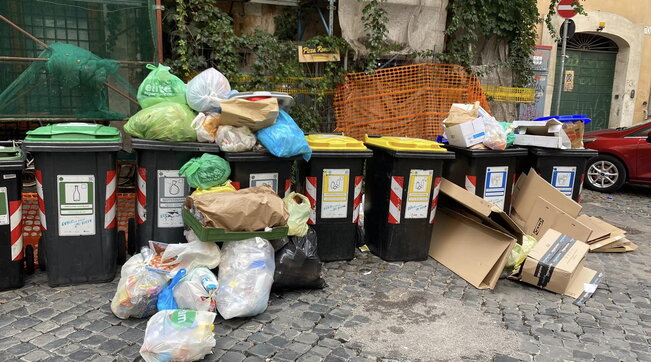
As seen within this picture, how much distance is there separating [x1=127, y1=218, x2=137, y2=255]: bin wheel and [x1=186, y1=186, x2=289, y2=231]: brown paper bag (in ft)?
3.57

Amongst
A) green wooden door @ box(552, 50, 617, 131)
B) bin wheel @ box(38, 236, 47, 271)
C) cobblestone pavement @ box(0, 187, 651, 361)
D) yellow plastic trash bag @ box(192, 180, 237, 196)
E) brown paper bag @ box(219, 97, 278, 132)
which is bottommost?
cobblestone pavement @ box(0, 187, 651, 361)

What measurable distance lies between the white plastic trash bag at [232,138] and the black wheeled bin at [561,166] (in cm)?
339

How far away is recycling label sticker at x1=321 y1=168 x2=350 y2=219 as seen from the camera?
468 centimetres

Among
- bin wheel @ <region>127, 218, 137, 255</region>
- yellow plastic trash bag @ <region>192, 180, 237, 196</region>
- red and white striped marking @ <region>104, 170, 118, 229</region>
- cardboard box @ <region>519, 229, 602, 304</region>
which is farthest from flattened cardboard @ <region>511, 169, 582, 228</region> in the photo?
red and white striped marking @ <region>104, 170, 118, 229</region>

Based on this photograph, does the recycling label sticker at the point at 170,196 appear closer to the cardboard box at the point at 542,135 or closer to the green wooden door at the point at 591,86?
the cardboard box at the point at 542,135

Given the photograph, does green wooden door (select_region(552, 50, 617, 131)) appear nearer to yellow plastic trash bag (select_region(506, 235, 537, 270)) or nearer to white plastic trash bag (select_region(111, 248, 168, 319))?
yellow plastic trash bag (select_region(506, 235, 537, 270))

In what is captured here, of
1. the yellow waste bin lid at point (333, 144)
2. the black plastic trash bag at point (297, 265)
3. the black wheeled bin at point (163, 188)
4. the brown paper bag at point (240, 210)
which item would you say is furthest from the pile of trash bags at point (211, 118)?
the black plastic trash bag at point (297, 265)

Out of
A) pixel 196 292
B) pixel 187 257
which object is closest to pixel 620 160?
pixel 187 257

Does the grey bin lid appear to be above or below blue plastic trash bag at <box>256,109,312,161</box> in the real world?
above

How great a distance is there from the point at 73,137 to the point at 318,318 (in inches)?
93.0

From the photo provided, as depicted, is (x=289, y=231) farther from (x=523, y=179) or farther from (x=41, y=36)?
(x=41, y=36)

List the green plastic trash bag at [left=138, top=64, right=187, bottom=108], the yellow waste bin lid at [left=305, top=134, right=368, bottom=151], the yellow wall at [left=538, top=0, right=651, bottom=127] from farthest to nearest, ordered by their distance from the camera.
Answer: the yellow wall at [left=538, top=0, right=651, bottom=127] → the yellow waste bin lid at [left=305, top=134, right=368, bottom=151] → the green plastic trash bag at [left=138, top=64, right=187, bottom=108]

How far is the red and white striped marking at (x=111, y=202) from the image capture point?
405cm

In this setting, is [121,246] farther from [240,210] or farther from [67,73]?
[67,73]
